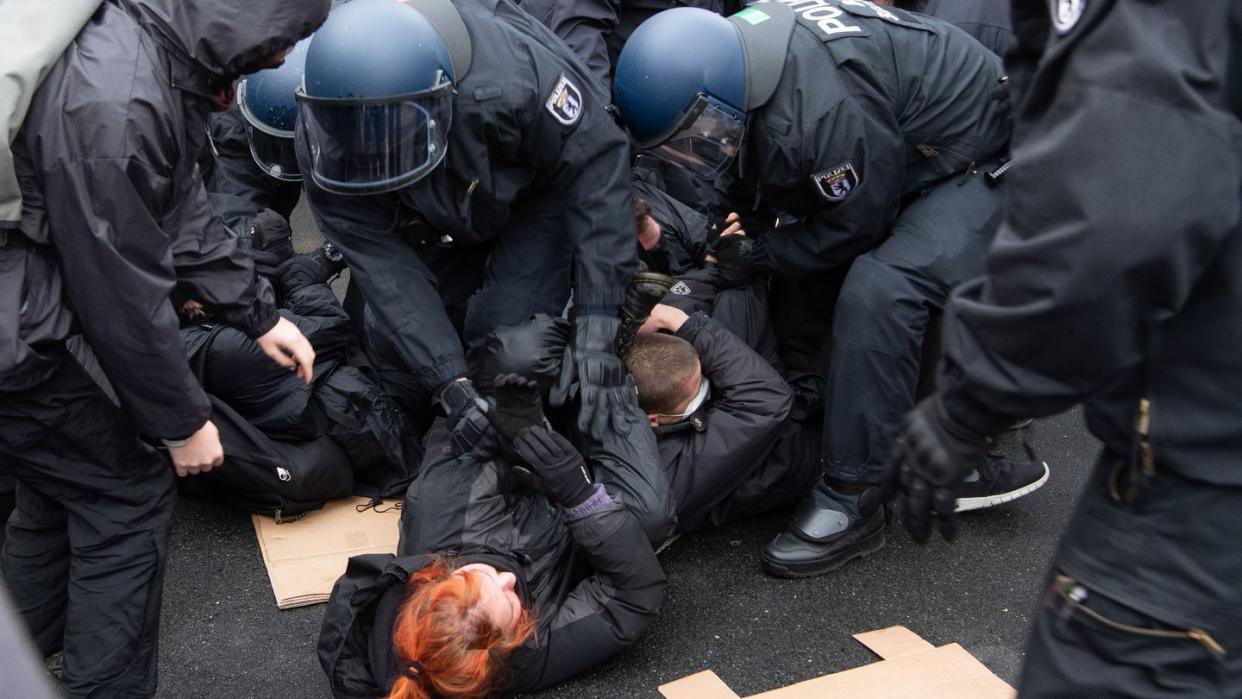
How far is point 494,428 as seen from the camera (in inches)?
94.7

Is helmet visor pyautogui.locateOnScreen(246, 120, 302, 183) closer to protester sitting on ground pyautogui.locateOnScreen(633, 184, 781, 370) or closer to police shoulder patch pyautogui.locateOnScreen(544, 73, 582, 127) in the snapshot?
protester sitting on ground pyautogui.locateOnScreen(633, 184, 781, 370)

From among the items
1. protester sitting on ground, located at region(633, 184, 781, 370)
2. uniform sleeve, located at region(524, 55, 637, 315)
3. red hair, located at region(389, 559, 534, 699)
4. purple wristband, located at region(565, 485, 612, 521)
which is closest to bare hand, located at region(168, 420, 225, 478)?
red hair, located at region(389, 559, 534, 699)

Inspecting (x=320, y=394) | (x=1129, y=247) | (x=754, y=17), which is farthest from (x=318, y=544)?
(x=1129, y=247)

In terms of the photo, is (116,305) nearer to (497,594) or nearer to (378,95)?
(378,95)

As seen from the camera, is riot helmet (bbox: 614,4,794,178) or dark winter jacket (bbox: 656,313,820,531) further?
dark winter jacket (bbox: 656,313,820,531)

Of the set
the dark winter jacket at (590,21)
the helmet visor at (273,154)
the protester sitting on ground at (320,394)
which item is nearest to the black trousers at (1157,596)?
the protester sitting on ground at (320,394)

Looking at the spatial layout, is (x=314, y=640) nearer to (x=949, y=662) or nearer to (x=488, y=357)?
(x=488, y=357)

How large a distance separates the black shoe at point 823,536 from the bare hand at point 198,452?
1361 mm

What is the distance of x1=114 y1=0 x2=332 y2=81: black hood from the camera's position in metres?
1.83

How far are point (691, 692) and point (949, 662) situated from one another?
57cm

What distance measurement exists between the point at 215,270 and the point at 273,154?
149cm

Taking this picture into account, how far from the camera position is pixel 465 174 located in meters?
2.50

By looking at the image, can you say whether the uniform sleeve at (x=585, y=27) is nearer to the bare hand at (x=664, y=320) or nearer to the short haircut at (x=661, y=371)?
the bare hand at (x=664, y=320)

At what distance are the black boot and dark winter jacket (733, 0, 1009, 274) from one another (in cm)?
36
